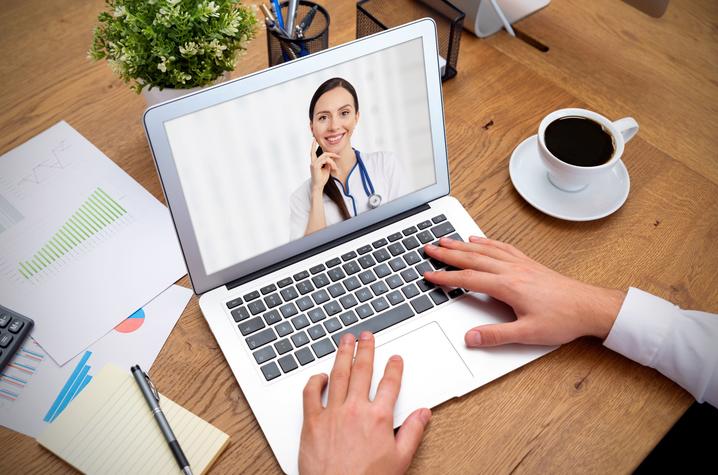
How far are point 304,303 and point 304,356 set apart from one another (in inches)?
2.8

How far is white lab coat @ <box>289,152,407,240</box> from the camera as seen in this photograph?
80 centimetres

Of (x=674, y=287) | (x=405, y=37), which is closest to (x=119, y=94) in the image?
(x=405, y=37)

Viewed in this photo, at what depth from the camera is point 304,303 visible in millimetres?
772

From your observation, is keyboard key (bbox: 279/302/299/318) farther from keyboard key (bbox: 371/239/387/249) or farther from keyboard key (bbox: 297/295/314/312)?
keyboard key (bbox: 371/239/387/249)

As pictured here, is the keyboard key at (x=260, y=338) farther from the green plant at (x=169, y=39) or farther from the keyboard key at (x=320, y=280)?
the green plant at (x=169, y=39)

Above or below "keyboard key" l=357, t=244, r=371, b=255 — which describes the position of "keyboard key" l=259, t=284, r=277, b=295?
above

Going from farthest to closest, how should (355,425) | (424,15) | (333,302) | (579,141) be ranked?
(424,15) → (579,141) → (333,302) → (355,425)

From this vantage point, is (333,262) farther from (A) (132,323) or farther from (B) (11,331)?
(B) (11,331)

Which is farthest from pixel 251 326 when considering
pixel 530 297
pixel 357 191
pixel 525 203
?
pixel 525 203

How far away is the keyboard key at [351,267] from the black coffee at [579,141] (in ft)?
1.11

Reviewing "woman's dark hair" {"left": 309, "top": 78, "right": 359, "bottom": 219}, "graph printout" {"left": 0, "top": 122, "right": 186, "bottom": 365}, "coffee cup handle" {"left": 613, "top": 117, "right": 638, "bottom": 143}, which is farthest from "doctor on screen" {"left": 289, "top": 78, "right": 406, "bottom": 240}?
"coffee cup handle" {"left": 613, "top": 117, "right": 638, "bottom": 143}

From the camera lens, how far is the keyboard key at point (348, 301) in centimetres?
78

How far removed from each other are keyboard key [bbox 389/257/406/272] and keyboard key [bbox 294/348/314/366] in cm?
16

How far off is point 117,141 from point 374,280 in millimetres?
Answer: 488
